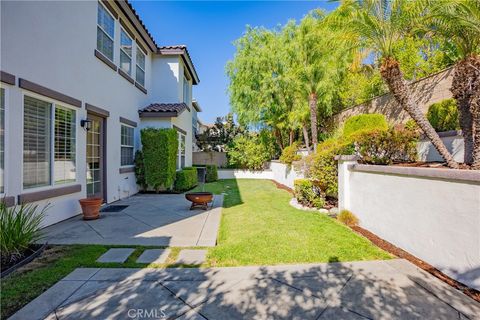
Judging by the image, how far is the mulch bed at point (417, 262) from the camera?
3472 millimetres

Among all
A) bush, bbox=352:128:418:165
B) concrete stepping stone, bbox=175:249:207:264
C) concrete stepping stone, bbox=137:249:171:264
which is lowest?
concrete stepping stone, bbox=175:249:207:264

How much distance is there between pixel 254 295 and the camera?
11.0 feet

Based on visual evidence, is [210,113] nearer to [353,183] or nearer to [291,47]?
[291,47]

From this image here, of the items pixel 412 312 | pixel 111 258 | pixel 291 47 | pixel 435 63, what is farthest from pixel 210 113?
pixel 412 312

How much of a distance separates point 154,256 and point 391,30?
6.94 metres

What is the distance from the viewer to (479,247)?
3.39 metres

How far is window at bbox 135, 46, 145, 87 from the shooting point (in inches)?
463

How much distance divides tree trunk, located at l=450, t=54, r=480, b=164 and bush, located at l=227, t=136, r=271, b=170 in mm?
15078

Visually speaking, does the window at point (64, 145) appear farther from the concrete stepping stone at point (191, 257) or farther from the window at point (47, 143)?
the concrete stepping stone at point (191, 257)

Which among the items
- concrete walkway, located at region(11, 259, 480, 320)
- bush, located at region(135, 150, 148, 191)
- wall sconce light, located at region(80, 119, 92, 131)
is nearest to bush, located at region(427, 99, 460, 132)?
concrete walkway, located at region(11, 259, 480, 320)

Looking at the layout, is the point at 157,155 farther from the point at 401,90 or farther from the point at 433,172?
the point at 433,172

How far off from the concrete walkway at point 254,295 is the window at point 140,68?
32.4 ft

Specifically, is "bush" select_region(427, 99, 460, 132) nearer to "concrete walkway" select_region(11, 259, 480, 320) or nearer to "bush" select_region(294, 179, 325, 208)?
"bush" select_region(294, 179, 325, 208)

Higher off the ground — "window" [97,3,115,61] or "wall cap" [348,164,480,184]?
"window" [97,3,115,61]
